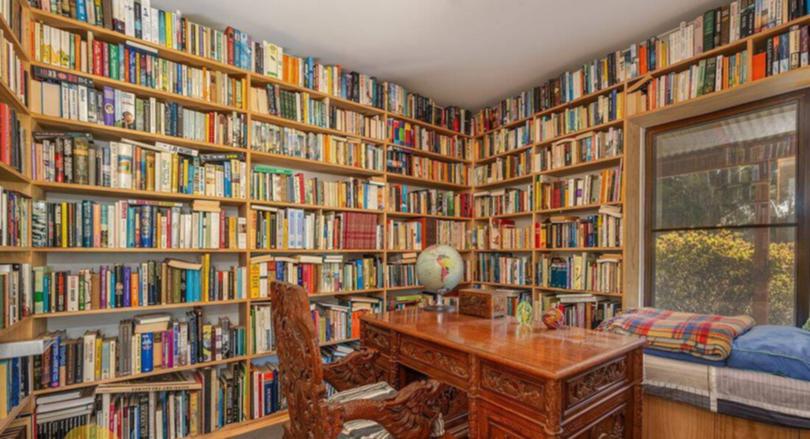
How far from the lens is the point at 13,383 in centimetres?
152

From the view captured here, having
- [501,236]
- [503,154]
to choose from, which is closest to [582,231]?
[501,236]

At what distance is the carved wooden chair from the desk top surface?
24 centimetres

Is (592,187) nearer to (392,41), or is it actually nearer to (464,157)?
(464,157)

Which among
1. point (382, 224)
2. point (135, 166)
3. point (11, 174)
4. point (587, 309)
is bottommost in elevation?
point (587, 309)

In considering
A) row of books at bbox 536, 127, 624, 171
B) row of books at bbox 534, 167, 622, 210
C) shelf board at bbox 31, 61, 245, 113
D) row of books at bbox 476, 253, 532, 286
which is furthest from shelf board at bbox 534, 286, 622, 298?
shelf board at bbox 31, 61, 245, 113

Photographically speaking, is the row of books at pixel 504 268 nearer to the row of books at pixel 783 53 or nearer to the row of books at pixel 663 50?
the row of books at pixel 663 50

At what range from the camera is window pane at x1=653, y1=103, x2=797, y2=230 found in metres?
2.19

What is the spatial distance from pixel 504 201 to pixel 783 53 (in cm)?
210

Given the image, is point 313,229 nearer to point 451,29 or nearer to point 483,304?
point 483,304

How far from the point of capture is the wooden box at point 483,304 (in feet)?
6.15

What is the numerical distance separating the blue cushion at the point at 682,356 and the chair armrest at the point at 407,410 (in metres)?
1.28

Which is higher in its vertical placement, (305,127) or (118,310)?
(305,127)

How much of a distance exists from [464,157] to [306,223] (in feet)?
6.56

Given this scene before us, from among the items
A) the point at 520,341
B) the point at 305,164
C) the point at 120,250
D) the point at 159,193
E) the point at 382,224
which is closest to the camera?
the point at 520,341
